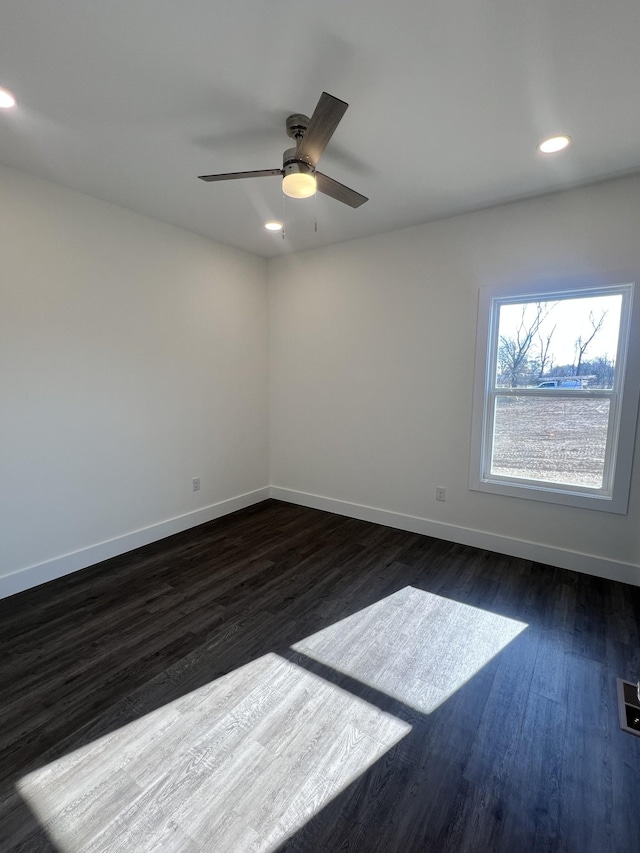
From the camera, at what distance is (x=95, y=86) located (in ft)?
5.75

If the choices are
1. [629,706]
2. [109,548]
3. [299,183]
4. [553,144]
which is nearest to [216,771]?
[629,706]

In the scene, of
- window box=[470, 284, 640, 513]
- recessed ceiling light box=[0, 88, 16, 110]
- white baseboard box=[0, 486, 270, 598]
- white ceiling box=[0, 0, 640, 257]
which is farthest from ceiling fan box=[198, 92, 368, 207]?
white baseboard box=[0, 486, 270, 598]

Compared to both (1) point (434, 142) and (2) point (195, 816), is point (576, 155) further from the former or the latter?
(2) point (195, 816)

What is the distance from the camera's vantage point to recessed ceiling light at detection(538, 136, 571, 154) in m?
2.11

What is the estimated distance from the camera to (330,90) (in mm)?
1764

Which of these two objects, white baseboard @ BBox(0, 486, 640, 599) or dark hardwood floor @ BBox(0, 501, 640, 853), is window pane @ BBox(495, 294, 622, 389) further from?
dark hardwood floor @ BBox(0, 501, 640, 853)

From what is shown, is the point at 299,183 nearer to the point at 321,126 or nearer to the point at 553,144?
the point at 321,126

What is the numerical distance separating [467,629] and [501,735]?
2.21ft

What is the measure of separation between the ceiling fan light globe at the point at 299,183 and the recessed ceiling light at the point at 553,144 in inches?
52.3

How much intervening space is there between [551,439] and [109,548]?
3563 mm

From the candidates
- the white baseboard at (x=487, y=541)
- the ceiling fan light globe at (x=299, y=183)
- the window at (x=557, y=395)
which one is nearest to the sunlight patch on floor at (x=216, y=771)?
the white baseboard at (x=487, y=541)

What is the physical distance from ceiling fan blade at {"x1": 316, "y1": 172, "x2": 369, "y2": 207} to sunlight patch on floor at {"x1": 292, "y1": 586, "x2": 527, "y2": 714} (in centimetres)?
244

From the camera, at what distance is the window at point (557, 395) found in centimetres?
269

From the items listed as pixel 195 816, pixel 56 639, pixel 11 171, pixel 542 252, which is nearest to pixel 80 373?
pixel 11 171
